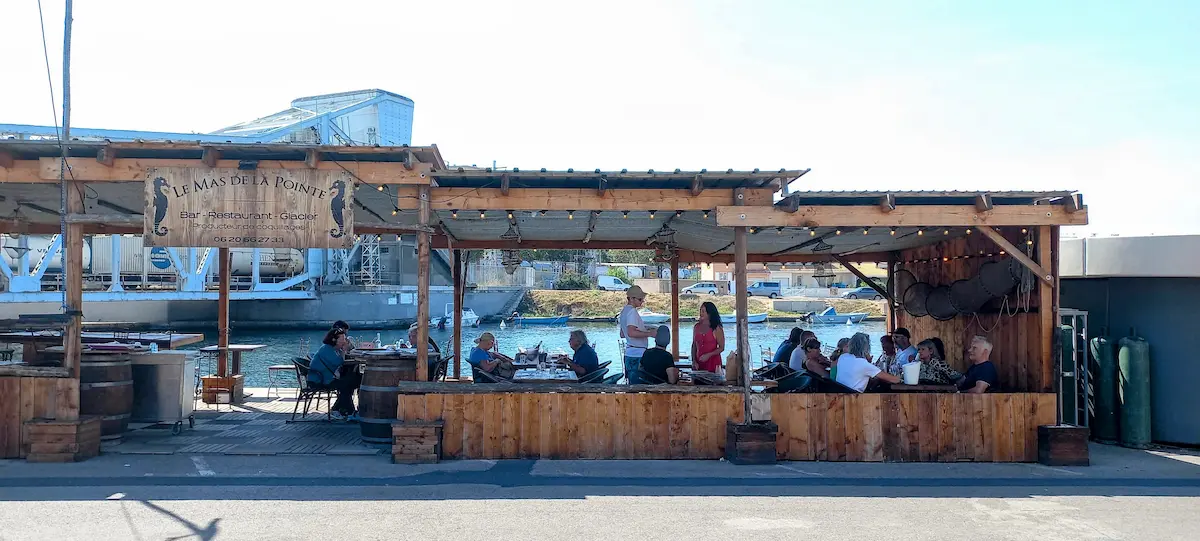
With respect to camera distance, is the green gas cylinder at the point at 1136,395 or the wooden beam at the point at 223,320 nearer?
the green gas cylinder at the point at 1136,395

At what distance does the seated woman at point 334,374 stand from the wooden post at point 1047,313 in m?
7.51

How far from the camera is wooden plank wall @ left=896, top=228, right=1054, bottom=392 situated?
8.36 m

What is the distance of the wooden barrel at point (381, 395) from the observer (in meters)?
8.08

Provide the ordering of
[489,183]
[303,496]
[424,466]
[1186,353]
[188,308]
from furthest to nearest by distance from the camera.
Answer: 1. [188,308]
2. [1186,353]
3. [489,183]
4. [424,466]
5. [303,496]

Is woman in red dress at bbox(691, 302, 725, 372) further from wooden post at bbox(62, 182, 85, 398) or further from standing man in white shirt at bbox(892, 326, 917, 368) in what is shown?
wooden post at bbox(62, 182, 85, 398)

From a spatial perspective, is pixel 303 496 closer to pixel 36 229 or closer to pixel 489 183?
pixel 489 183

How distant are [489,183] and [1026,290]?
5.66 m

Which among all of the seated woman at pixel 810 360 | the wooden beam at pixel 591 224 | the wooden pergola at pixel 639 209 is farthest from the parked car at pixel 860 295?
the wooden pergola at pixel 639 209

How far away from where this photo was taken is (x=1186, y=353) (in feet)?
27.1

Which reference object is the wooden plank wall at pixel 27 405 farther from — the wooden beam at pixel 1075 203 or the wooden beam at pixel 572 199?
the wooden beam at pixel 1075 203

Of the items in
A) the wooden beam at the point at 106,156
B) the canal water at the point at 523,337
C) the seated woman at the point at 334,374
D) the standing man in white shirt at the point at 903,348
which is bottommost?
the canal water at the point at 523,337

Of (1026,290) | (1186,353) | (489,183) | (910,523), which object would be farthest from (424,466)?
(1186,353)

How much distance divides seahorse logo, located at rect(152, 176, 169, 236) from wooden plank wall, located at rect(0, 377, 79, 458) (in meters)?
1.57

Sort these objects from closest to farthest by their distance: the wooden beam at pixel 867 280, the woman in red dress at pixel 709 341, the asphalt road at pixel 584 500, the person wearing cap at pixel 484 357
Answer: the asphalt road at pixel 584 500 < the woman in red dress at pixel 709 341 < the person wearing cap at pixel 484 357 < the wooden beam at pixel 867 280
